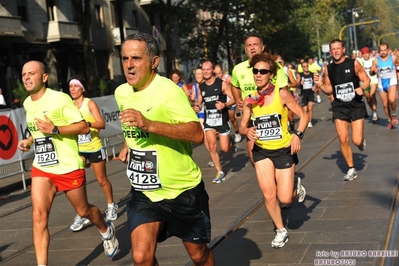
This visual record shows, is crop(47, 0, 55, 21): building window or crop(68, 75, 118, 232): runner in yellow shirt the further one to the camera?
crop(47, 0, 55, 21): building window

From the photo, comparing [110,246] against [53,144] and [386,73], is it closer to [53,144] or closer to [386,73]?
[53,144]

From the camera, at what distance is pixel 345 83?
9477mm

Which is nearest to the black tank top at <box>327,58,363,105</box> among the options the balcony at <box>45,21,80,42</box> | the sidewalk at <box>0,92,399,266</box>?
the sidewalk at <box>0,92,399,266</box>

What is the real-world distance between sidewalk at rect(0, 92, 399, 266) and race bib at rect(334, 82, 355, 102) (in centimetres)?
117

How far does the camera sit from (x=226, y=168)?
40.0ft

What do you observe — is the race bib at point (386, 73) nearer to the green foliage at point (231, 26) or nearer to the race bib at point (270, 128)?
the race bib at point (270, 128)

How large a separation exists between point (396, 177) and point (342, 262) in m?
4.10

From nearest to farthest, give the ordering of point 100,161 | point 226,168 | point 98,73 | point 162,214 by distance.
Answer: point 162,214 → point 100,161 → point 226,168 → point 98,73

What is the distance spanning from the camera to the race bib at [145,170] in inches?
167

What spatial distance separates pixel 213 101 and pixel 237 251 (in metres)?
5.23

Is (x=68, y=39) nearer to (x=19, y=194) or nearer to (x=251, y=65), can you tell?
(x=19, y=194)

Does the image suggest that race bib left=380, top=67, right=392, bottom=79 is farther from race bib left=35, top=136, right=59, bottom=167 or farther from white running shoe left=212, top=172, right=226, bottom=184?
race bib left=35, top=136, right=59, bottom=167

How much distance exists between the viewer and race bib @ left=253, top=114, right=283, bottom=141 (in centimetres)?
639

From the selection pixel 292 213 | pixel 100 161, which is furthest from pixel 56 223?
pixel 292 213
